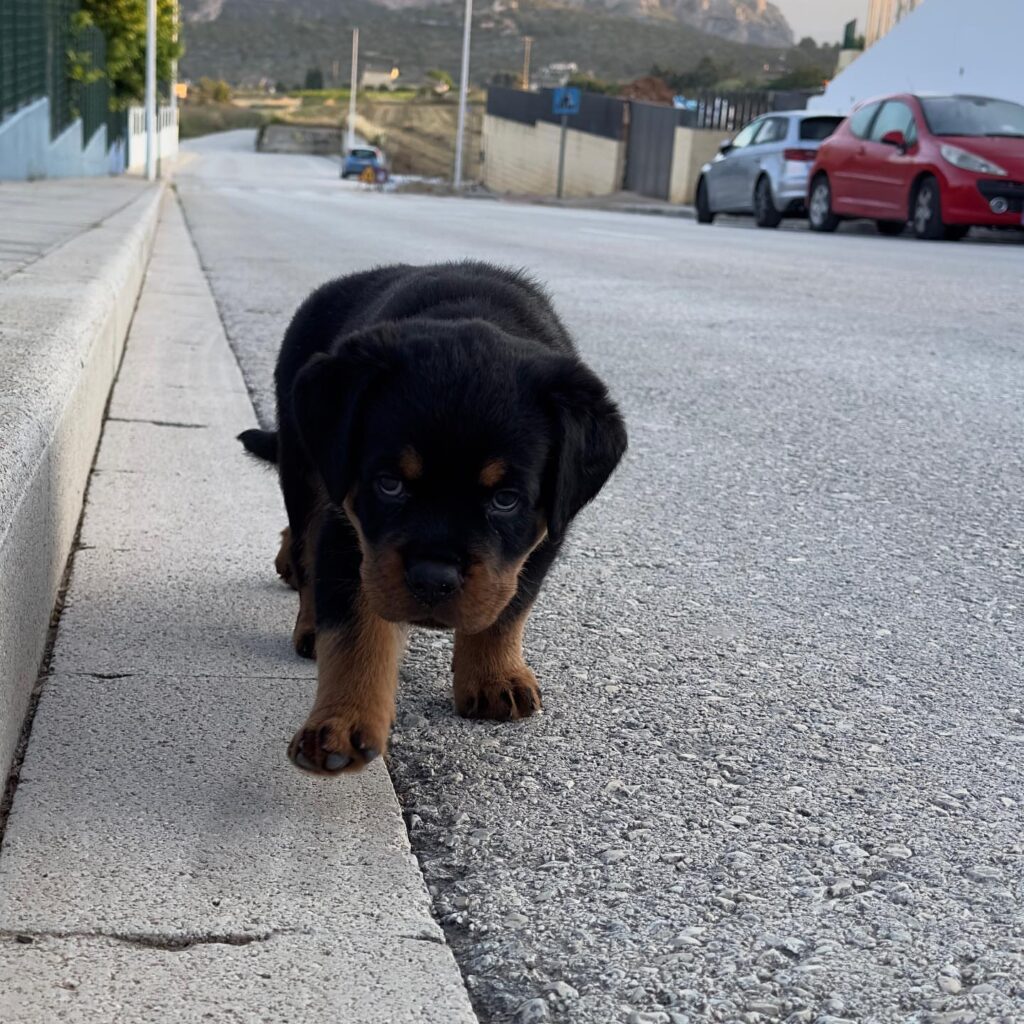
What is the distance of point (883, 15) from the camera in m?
34.7

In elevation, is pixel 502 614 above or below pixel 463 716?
above

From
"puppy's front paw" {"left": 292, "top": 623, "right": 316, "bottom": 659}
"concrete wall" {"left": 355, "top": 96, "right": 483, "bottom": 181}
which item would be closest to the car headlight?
"puppy's front paw" {"left": 292, "top": 623, "right": 316, "bottom": 659}

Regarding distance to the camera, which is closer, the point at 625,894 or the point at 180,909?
the point at 180,909

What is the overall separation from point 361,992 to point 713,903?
531mm

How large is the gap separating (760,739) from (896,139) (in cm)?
1595

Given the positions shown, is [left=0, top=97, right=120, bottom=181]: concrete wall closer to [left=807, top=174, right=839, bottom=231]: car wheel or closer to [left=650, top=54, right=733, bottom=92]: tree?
[left=807, top=174, right=839, bottom=231]: car wheel

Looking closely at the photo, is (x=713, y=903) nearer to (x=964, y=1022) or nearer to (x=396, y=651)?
(x=964, y=1022)

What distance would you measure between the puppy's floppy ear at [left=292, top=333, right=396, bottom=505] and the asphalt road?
0.49m

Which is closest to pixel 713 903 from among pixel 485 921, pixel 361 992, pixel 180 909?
pixel 485 921

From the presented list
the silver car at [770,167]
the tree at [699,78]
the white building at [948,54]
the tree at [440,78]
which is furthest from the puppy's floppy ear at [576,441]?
the tree at [440,78]

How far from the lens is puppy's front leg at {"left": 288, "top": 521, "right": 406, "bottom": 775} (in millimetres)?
2344

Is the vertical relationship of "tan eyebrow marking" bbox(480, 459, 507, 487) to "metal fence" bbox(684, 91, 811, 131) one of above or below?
below

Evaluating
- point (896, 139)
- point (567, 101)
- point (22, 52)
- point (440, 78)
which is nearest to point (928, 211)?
point (896, 139)

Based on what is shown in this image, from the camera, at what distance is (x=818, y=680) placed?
2965mm
